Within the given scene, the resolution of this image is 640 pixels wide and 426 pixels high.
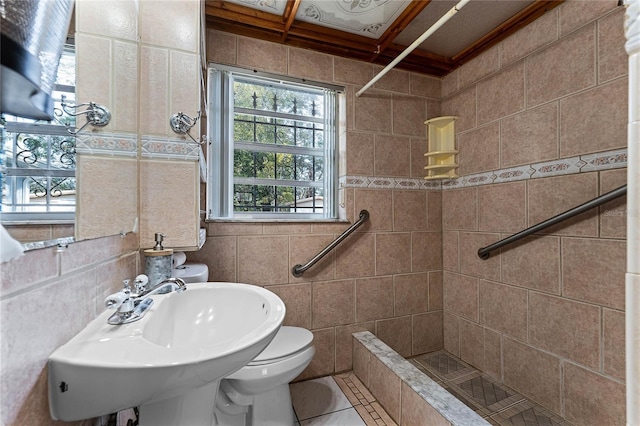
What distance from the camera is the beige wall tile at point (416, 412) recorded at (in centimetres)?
108

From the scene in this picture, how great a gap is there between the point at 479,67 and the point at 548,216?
106 centimetres

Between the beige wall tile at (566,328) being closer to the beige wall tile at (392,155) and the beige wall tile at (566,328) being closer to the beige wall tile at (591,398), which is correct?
the beige wall tile at (591,398)

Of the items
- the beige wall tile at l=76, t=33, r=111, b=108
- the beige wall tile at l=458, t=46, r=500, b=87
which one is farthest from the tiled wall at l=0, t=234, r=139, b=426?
the beige wall tile at l=458, t=46, r=500, b=87

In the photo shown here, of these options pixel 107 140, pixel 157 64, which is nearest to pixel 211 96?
pixel 157 64

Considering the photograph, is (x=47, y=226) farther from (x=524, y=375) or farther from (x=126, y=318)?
(x=524, y=375)

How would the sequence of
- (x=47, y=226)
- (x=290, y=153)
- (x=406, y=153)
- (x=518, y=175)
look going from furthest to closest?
(x=406, y=153)
(x=290, y=153)
(x=518, y=175)
(x=47, y=226)

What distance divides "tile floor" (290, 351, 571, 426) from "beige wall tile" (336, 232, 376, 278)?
65 centimetres

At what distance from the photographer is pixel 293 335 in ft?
4.39

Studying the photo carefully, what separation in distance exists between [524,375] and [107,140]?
85.8 inches

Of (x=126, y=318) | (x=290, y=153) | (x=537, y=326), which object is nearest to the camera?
(x=126, y=318)

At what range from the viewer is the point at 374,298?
1.80m

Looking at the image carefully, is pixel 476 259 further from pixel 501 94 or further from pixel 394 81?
pixel 394 81

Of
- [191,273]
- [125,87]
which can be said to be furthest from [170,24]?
[191,273]

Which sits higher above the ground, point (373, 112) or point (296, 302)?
point (373, 112)
